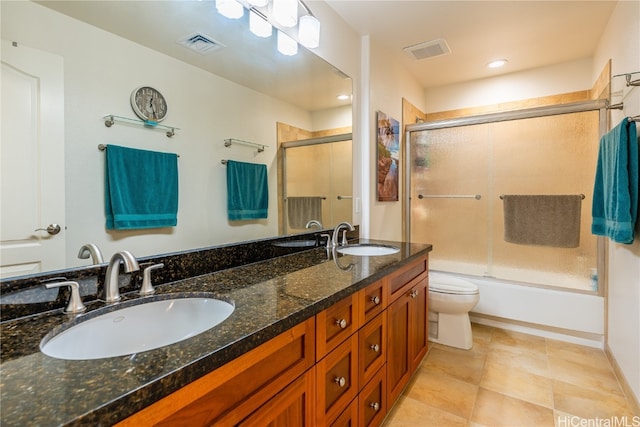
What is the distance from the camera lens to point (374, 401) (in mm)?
1361

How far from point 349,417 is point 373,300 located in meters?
0.44

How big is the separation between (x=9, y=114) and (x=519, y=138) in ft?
10.7

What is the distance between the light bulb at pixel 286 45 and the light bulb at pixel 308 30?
53mm

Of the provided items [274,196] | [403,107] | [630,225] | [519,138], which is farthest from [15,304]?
[519,138]

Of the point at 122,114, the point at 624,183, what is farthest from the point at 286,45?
the point at 624,183

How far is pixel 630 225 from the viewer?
5.06 ft

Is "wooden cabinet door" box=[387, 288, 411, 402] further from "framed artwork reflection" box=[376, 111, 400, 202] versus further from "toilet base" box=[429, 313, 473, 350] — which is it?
"framed artwork reflection" box=[376, 111, 400, 202]

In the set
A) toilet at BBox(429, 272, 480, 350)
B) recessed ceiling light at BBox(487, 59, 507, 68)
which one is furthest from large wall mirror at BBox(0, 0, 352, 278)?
recessed ceiling light at BBox(487, 59, 507, 68)

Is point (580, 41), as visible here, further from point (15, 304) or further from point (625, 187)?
point (15, 304)

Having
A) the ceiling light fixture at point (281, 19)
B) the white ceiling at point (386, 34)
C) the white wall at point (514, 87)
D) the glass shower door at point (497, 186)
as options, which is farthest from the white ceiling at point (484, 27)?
the glass shower door at point (497, 186)

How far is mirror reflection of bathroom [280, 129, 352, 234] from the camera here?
173cm

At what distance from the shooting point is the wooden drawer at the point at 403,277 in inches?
57.6

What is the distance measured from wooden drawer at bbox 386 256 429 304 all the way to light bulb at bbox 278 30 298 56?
1344 millimetres

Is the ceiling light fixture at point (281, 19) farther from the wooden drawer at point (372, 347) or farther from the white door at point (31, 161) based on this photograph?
the wooden drawer at point (372, 347)
